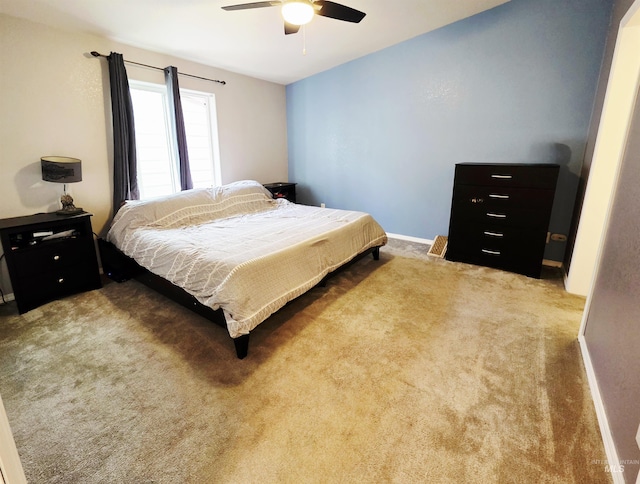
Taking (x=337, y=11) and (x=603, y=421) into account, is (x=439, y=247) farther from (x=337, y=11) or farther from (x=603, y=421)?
(x=337, y=11)

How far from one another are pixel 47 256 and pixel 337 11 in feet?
10.0

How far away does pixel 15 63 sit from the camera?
2.52m

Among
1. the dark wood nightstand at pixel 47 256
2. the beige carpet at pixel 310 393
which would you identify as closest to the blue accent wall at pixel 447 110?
the beige carpet at pixel 310 393

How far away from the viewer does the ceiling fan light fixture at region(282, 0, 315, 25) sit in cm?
198

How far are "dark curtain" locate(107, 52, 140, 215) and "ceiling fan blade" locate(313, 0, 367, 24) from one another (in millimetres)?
2182

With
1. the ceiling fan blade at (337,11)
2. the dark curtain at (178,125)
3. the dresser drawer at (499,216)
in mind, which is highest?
the ceiling fan blade at (337,11)

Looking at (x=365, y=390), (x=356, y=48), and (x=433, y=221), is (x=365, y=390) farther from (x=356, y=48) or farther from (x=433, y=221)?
(x=356, y=48)

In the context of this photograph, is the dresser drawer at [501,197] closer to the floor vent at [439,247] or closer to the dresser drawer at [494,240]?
the dresser drawer at [494,240]

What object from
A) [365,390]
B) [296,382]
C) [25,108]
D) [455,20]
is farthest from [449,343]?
[25,108]

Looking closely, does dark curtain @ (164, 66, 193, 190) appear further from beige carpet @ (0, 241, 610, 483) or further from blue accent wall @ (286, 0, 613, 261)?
blue accent wall @ (286, 0, 613, 261)

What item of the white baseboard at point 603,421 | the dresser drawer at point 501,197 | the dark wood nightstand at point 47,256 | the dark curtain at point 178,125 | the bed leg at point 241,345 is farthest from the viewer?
the dark curtain at point 178,125

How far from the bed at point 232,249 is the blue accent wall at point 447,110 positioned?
1.29 m

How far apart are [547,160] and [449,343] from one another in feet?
8.19

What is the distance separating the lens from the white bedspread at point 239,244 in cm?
198
